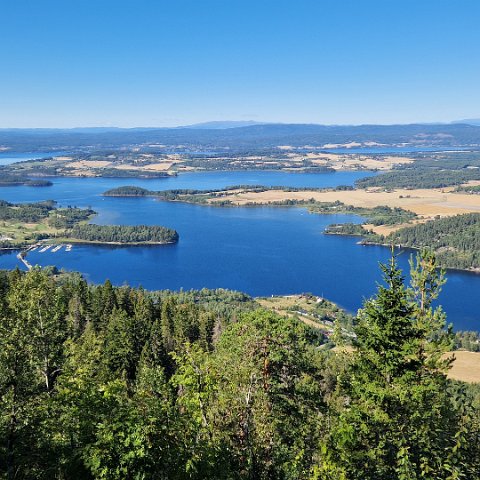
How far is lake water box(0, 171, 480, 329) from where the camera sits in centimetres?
6900

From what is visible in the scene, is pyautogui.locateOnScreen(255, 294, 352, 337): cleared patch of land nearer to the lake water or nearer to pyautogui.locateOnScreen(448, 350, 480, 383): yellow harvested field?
the lake water

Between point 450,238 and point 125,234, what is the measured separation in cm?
6259

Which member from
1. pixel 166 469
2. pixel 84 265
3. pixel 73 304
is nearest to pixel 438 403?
pixel 166 469

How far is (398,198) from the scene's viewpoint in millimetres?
143500

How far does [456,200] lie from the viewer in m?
136

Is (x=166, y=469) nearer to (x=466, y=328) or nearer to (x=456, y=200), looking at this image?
(x=466, y=328)

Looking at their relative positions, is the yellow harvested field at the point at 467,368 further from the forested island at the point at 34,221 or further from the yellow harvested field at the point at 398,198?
the forested island at the point at 34,221

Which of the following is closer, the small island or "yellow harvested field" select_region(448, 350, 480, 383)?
"yellow harvested field" select_region(448, 350, 480, 383)

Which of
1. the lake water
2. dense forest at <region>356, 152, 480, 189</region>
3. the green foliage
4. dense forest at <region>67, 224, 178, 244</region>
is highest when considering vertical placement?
the green foliage

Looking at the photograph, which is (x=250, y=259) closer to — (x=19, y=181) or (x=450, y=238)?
(x=450, y=238)

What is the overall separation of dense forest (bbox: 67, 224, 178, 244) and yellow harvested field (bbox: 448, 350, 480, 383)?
210 ft

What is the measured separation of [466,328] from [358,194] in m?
102

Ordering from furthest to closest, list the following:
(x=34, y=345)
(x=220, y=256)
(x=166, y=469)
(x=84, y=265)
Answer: (x=220, y=256), (x=84, y=265), (x=34, y=345), (x=166, y=469)

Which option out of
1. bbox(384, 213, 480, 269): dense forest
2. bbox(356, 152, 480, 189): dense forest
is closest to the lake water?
bbox(384, 213, 480, 269): dense forest
